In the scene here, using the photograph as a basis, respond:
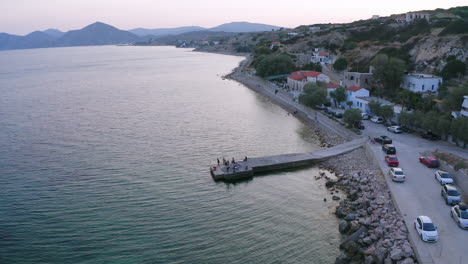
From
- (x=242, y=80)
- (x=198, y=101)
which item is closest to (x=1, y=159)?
(x=198, y=101)

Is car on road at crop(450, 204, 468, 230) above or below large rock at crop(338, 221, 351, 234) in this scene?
above

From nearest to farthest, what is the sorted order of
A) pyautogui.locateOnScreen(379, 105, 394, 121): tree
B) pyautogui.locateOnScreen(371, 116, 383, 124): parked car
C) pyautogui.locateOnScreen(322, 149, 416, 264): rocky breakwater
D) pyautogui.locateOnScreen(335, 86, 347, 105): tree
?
pyautogui.locateOnScreen(322, 149, 416, 264): rocky breakwater < pyautogui.locateOnScreen(379, 105, 394, 121): tree < pyautogui.locateOnScreen(371, 116, 383, 124): parked car < pyautogui.locateOnScreen(335, 86, 347, 105): tree

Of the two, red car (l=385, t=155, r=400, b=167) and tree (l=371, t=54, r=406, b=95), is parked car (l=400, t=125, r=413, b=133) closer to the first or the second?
red car (l=385, t=155, r=400, b=167)

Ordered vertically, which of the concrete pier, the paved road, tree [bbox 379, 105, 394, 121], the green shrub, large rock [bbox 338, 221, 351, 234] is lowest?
large rock [bbox 338, 221, 351, 234]

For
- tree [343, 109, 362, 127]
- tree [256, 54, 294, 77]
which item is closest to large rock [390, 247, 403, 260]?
tree [343, 109, 362, 127]

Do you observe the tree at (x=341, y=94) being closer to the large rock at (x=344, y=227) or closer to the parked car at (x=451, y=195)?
the parked car at (x=451, y=195)

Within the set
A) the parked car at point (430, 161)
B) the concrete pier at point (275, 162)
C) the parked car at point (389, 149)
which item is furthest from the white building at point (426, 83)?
the parked car at point (430, 161)

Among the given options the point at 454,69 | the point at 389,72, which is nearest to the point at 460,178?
the point at 389,72

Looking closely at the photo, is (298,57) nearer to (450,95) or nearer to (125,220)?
(450,95)
